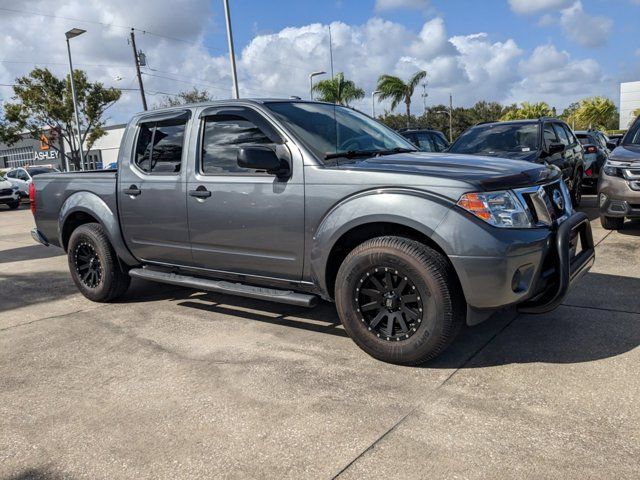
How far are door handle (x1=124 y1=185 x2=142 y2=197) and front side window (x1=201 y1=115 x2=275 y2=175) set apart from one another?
2.57 feet

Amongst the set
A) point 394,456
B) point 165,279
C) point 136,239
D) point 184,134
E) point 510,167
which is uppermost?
point 184,134

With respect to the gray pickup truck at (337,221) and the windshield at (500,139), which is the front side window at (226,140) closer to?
the gray pickup truck at (337,221)

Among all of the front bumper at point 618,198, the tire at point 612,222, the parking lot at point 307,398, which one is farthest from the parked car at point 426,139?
the parking lot at point 307,398

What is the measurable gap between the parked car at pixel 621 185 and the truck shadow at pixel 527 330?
2.28m

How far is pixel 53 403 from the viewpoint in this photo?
11.1 feet

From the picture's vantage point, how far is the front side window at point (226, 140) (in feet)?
14.1

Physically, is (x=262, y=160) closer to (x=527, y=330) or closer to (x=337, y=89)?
(x=527, y=330)

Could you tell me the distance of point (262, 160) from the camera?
3.83 metres

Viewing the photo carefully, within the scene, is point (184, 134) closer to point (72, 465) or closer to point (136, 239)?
point (136, 239)

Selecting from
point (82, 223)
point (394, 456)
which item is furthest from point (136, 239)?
point (394, 456)

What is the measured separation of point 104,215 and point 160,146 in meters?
0.90

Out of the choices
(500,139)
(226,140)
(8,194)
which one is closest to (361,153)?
(226,140)

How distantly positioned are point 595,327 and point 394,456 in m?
2.35

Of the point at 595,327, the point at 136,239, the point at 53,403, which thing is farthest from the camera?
the point at 136,239
